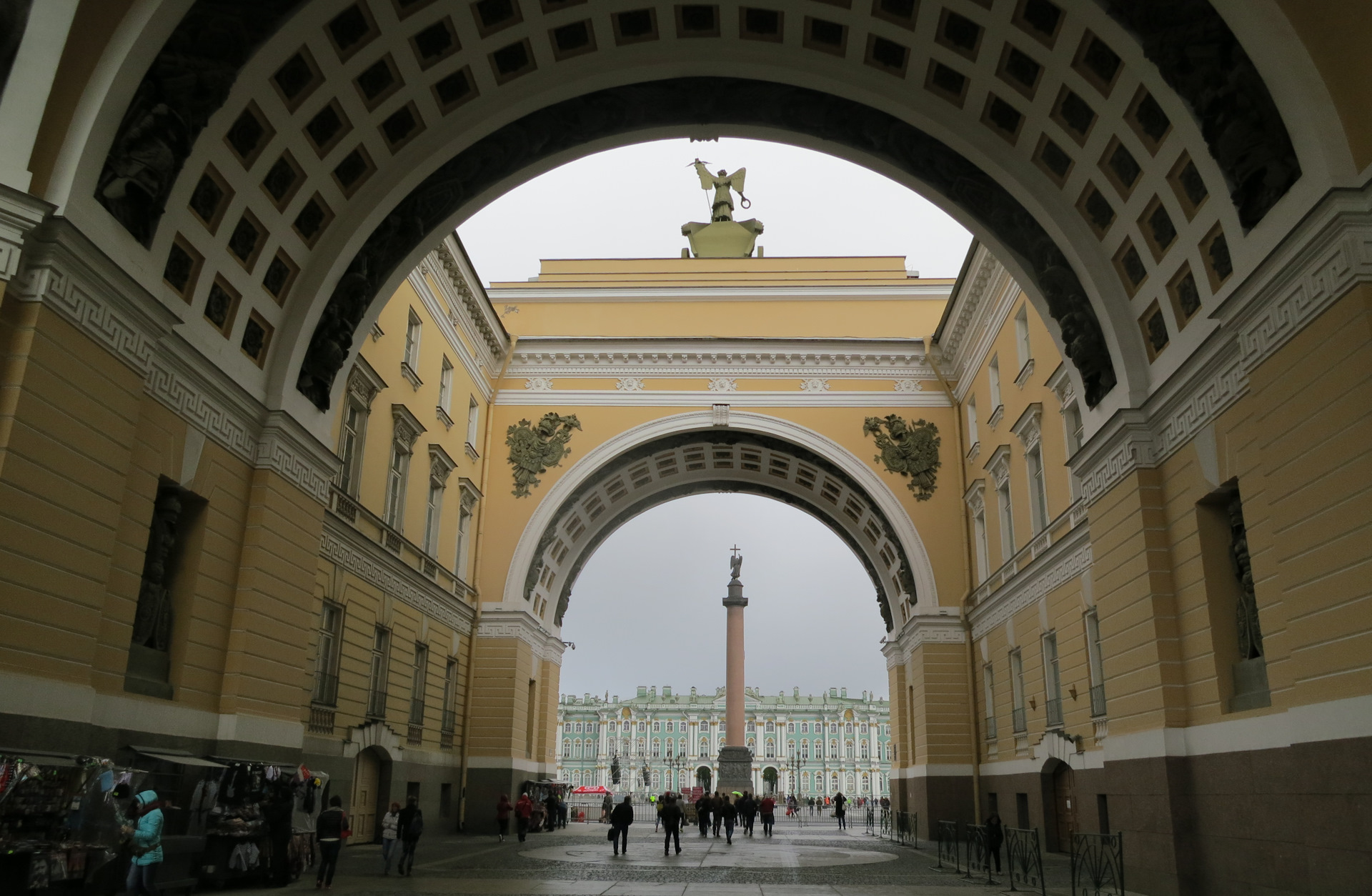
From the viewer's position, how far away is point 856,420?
33.3m

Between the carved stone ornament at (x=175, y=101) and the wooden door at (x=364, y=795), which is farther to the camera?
the wooden door at (x=364, y=795)

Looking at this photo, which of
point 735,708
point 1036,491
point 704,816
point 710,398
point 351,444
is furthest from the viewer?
point 735,708

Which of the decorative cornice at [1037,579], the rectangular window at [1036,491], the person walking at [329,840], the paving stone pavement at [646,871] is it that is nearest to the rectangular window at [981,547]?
the decorative cornice at [1037,579]

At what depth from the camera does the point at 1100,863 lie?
13.8m

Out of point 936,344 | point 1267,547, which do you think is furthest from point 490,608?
point 1267,547

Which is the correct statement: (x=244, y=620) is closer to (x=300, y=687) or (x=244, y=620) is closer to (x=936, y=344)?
(x=300, y=687)

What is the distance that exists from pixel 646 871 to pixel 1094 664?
32.0 ft

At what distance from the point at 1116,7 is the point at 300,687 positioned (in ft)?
47.5

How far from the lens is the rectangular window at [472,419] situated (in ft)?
104

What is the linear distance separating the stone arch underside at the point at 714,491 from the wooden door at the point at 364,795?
976cm

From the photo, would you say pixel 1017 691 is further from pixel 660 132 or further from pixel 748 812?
pixel 660 132

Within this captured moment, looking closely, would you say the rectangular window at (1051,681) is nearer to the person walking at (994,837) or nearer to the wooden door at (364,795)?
the person walking at (994,837)

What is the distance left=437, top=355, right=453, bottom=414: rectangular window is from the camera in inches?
1128

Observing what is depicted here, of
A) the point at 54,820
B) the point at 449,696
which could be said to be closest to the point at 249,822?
the point at 54,820
